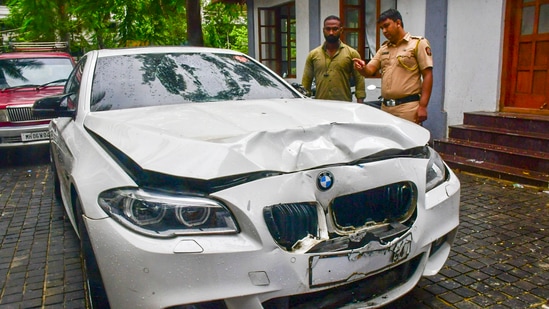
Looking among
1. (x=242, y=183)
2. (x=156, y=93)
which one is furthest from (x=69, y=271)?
(x=242, y=183)

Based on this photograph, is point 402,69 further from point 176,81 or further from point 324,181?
point 324,181

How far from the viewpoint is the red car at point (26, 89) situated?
7016 mm

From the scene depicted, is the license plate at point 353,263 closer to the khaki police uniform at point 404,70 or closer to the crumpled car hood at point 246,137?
the crumpled car hood at point 246,137

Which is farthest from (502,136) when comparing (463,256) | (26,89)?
(26,89)

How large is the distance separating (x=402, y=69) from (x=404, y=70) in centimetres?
2

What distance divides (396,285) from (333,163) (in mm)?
769

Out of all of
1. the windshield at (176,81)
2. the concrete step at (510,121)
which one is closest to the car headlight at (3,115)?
the windshield at (176,81)

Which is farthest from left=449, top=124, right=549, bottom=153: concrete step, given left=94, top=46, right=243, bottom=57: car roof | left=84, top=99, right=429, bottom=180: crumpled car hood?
left=94, top=46, right=243, bottom=57: car roof

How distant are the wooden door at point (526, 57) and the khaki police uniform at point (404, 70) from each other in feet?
7.32

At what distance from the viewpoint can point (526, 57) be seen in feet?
20.3

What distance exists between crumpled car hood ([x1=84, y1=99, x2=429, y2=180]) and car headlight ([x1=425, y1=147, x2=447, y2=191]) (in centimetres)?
15

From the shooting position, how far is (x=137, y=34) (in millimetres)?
11602

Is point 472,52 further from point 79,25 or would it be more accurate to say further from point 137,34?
point 79,25

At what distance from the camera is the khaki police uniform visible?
15.5 ft
